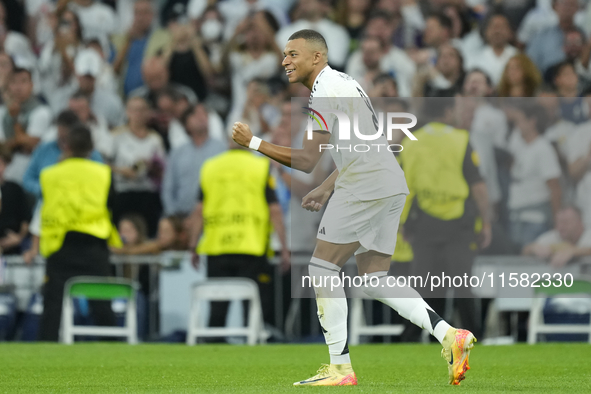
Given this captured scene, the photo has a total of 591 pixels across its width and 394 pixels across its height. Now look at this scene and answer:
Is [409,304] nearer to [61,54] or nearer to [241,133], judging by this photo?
[241,133]

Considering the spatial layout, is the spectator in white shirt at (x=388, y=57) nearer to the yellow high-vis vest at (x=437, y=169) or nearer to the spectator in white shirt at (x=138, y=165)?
the spectator in white shirt at (x=138, y=165)

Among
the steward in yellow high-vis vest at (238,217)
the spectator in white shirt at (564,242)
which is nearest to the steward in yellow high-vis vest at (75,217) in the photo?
the steward in yellow high-vis vest at (238,217)

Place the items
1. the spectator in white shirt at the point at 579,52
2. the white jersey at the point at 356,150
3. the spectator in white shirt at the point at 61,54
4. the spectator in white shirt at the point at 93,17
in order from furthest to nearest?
the spectator in white shirt at the point at 93,17 < the spectator in white shirt at the point at 61,54 < the spectator in white shirt at the point at 579,52 < the white jersey at the point at 356,150

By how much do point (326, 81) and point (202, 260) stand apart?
19.6 ft

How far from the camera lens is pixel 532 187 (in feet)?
37.0

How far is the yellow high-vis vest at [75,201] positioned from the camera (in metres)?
10.9

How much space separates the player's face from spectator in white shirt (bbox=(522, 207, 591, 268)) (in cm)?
554

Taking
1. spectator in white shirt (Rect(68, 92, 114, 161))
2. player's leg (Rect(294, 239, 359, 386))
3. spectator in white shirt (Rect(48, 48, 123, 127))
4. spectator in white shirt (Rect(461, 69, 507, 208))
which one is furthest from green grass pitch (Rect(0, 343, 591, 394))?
spectator in white shirt (Rect(48, 48, 123, 127))

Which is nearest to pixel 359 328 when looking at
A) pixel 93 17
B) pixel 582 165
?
pixel 582 165

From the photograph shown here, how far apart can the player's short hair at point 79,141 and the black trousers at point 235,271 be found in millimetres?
1786

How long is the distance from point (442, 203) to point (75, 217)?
3.92 metres

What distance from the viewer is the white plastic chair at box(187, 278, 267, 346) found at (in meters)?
10.7

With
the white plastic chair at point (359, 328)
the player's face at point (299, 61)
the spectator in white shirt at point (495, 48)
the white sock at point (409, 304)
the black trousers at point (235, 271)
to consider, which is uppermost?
the spectator in white shirt at point (495, 48)

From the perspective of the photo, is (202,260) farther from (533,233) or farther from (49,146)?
(533,233)
